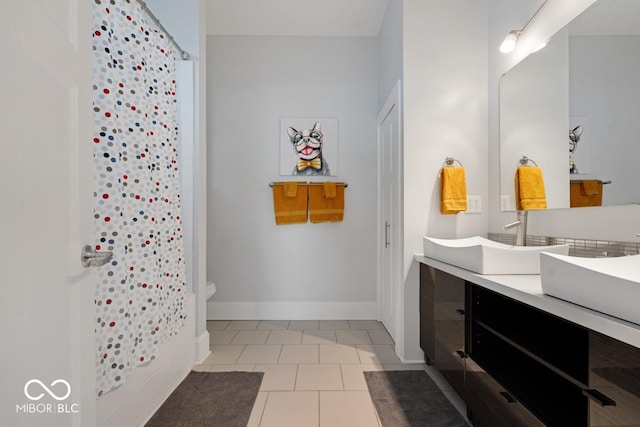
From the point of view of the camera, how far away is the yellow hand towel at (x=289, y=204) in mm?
3166

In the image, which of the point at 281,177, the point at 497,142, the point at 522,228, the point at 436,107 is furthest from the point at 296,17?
the point at 522,228

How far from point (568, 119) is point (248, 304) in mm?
2836

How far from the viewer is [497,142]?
218 centimetres

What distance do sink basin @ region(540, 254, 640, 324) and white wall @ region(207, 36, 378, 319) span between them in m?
2.26

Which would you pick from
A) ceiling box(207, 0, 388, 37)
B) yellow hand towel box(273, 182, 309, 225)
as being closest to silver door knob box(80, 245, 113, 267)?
yellow hand towel box(273, 182, 309, 225)

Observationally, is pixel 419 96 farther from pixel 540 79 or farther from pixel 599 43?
pixel 599 43

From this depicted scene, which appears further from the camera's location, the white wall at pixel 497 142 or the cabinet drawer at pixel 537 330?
the white wall at pixel 497 142

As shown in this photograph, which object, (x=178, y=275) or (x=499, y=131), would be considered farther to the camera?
(x=499, y=131)

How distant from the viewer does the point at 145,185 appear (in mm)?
1545

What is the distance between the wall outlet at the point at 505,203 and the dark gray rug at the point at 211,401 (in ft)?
6.04

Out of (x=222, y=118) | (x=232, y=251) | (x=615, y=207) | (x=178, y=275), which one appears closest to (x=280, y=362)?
(x=178, y=275)

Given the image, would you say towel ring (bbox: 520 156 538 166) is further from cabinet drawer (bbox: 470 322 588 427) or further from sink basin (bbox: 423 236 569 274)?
cabinet drawer (bbox: 470 322 588 427)

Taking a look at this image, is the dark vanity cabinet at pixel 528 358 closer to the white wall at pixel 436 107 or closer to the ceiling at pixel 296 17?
the white wall at pixel 436 107

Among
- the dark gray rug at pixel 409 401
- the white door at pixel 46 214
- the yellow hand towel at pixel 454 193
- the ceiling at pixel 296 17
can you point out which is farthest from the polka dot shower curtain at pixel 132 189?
the yellow hand towel at pixel 454 193
